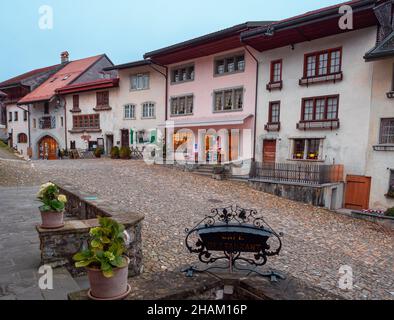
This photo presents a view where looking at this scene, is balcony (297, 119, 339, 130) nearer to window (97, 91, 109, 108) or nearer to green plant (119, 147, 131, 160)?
green plant (119, 147, 131, 160)

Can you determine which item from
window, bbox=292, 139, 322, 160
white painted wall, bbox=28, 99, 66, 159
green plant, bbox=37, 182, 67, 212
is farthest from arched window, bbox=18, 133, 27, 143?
green plant, bbox=37, 182, 67, 212

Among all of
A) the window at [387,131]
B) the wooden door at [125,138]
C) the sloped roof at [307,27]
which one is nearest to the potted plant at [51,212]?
the sloped roof at [307,27]

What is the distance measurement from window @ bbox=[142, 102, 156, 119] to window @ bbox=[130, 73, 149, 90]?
1.55 meters

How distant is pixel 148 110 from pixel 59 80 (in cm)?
1576

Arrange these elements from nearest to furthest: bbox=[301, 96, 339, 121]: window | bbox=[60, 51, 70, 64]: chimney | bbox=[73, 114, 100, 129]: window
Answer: bbox=[301, 96, 339, 121]: window → bbox=[73, 114, 100, 129]: window → bbox=[60, 51, 70, 64]: chimney

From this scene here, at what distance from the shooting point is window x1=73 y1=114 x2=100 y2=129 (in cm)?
2983

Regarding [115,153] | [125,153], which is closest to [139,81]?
[125,153]

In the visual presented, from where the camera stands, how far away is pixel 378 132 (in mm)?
15039

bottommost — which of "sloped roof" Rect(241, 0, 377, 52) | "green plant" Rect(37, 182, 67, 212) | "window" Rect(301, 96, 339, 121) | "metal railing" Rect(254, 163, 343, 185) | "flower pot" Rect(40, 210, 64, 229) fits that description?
"metal railing" Rect(254, 163, 343, 185)

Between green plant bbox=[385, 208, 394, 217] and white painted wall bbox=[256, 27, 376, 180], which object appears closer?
green plant bbox=[385, 208, 394, 217]

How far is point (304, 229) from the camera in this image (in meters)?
10.4
